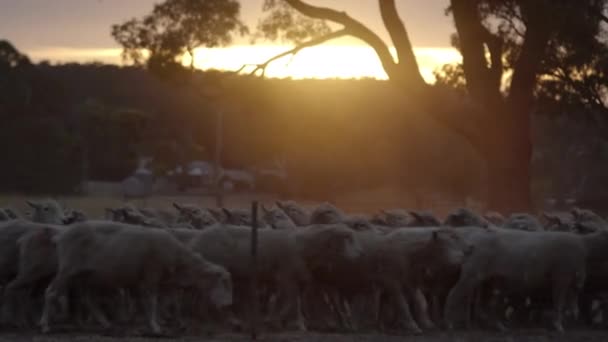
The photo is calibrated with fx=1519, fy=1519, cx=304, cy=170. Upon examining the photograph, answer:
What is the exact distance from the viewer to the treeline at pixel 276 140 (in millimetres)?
52094

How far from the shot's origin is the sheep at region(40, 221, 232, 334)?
15852 mm

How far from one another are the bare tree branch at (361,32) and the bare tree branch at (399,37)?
24 centimetres

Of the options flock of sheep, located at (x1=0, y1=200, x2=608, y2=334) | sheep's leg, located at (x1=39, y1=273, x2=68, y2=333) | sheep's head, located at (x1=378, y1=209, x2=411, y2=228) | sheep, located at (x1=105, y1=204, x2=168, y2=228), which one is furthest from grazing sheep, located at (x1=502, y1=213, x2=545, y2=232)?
sheep's leg, located at (x1=39, y1=273, x2=68, y2=333)

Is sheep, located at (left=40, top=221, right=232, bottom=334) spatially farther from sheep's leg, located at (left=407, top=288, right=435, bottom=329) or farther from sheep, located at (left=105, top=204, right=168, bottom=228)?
sheep, located at (left=105, top=204, right=168, bottom=228)

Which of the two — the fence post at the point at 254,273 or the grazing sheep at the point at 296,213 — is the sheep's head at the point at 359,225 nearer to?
the grazing sheep at the point at 296,213

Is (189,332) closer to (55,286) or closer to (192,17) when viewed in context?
(55,286)

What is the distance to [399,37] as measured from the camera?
3197 cm

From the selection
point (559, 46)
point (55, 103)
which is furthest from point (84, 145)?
point (559, 46)

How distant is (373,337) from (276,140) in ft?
131

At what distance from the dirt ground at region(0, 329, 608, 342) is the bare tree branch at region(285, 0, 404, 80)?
15.5m

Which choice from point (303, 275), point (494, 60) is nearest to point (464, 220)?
point (303, 275)

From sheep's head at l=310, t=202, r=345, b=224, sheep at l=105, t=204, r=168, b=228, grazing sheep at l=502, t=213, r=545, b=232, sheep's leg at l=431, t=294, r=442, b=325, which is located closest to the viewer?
sheep's leg at l=431, t=294, r=442, b=325

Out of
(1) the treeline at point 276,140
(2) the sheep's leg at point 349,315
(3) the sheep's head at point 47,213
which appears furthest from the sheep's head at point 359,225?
(1) the treeline at point 276,140

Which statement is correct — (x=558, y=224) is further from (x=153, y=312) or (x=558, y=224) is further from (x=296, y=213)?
(x=153, y=312)
